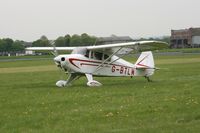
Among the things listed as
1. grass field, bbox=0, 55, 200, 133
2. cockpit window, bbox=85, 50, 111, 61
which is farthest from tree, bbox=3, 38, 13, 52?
grass field, bbox=0, 55, 200, 133

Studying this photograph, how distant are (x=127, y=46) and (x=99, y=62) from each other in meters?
1.74

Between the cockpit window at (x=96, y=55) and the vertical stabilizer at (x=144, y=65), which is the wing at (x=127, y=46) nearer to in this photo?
the cockpit window at (x=96, y=55)

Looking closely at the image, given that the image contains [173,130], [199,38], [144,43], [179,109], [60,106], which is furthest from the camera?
[199,38]

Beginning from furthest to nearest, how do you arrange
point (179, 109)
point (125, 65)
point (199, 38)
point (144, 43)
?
point (199, 38) → point (125, 65) → point (144, 43) → point (179, 109)

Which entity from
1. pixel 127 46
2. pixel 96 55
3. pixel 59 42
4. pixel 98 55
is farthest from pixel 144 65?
pixel 59 42

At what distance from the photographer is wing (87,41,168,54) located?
22647 mm

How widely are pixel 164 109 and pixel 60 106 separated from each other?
10.3 feet

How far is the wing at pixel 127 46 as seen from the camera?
22.6 m

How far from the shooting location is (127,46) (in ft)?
76.2

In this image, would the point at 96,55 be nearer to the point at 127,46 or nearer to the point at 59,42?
the point at 127,46

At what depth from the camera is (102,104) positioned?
13438 millimetres

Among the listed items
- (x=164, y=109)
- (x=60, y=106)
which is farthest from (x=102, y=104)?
(x=164, y=109)

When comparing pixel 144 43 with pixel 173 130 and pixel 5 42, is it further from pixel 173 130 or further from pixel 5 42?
pixel 5 42

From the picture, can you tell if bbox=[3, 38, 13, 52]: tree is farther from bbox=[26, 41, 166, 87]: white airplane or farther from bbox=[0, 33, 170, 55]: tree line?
bbox=[26, 41, 166, 87]: white airplane
